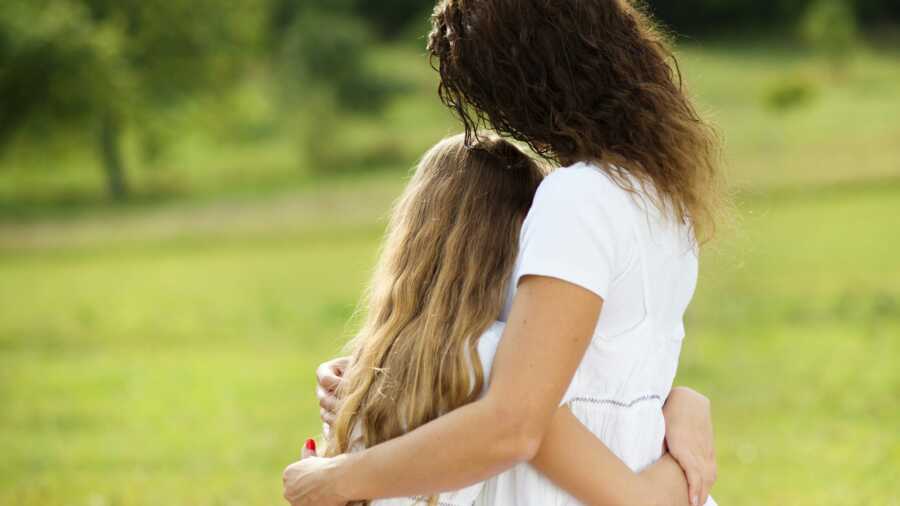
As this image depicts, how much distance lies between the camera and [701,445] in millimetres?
1973

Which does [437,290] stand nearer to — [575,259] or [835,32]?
[575,259]

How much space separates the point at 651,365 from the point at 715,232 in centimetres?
27

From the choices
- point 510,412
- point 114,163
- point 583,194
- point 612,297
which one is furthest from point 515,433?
point 114,163

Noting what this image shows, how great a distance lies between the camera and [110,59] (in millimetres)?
22578

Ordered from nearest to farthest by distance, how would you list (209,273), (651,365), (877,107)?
(651,365)
(209,273)
(877,107)

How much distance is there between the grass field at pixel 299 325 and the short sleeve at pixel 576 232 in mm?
431

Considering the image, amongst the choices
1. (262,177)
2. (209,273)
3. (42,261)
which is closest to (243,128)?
(262,177)

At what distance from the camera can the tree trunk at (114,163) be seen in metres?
26.3

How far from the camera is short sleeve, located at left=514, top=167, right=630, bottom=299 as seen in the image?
1.65 metres

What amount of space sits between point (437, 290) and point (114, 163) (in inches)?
1048

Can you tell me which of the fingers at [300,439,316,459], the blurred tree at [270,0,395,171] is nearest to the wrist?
the fingers at [300,439,316,459]

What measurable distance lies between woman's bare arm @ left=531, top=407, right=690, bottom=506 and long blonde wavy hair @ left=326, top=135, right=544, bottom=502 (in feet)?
0.47

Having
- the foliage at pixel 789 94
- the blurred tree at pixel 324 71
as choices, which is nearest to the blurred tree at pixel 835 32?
the foliage at pixel 789 94

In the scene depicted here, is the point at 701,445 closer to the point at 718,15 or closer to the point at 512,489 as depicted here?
the point at 512,489
